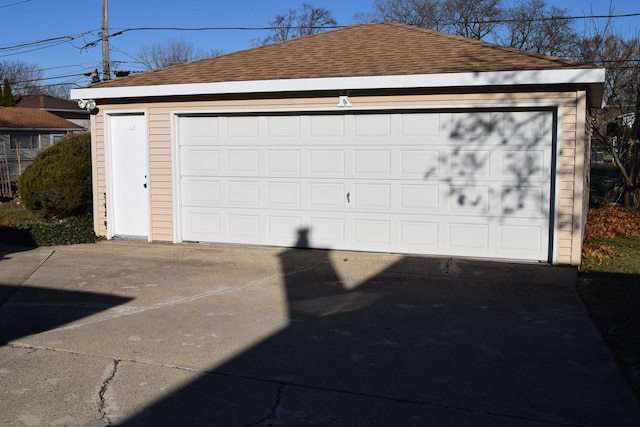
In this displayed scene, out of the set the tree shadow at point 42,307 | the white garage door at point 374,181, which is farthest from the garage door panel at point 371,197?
the tree shadow at point 42,307

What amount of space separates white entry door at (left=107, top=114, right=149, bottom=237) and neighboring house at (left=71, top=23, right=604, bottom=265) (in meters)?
0.03

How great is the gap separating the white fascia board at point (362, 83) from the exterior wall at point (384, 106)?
31 centimetres

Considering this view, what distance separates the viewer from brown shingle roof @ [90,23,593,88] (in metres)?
10.3

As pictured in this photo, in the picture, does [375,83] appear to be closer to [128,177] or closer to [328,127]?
[328,127]

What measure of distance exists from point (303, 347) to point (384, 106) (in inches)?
212

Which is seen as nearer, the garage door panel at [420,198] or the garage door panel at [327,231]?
the garage door panel at [420,198]

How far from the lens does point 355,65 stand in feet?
36.5

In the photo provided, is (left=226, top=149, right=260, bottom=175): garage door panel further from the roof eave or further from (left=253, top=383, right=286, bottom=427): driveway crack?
(left=253, top=383, right=286, bottom=427): driveway crack

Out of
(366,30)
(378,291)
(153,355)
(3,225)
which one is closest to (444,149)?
(378,291)

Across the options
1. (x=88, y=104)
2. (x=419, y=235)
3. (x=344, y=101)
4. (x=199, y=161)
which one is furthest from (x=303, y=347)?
(x=88, y=104)

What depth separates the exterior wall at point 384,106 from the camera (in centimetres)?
981

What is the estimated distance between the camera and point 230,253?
1110 centimetres

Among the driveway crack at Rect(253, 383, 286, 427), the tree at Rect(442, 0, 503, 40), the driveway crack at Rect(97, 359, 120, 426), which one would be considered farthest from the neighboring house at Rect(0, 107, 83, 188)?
the driveway crack at Rect(253, 383, 286, 427)

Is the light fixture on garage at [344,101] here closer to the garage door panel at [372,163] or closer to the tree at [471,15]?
the garage door panel at [372,163]
